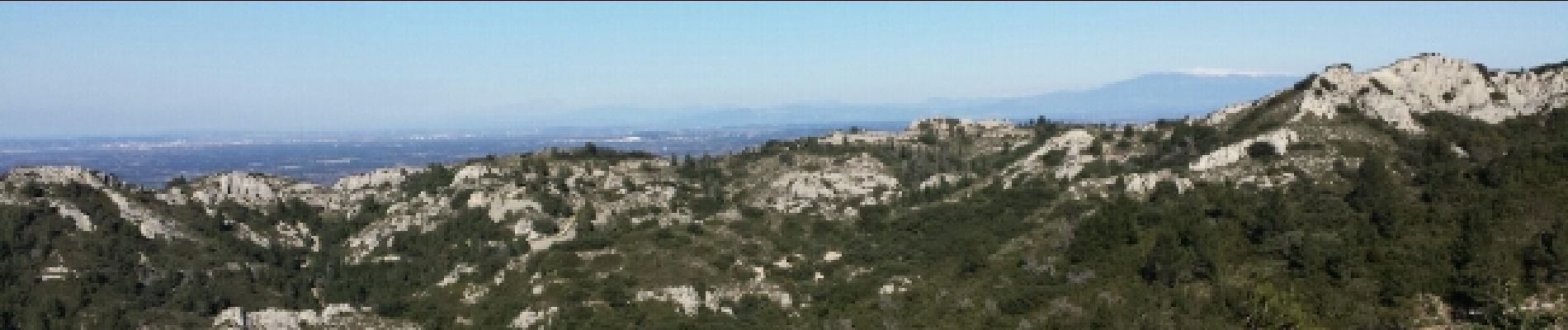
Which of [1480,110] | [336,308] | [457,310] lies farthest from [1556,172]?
[336,308]

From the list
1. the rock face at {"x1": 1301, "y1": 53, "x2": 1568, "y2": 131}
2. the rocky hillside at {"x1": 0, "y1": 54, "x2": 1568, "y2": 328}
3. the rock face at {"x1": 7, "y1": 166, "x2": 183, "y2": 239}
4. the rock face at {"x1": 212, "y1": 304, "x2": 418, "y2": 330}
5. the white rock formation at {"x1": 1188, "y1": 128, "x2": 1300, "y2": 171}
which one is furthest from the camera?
the rock face at {"x1": 7, "y1": 166, "x2": 183, "y2": 239}

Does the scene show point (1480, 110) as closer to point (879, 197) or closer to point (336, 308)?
point (879, 197)

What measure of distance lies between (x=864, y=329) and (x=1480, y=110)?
7704 cm

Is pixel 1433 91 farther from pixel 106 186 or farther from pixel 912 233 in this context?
pixel 106 186

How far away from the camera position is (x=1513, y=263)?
62.2m

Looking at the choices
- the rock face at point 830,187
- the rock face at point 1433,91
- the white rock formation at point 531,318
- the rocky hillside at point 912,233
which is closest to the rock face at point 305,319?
the rocky hillside at point 912,233

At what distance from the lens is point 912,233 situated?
103875 mm

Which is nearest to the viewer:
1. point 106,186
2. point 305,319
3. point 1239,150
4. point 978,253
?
point 978,253

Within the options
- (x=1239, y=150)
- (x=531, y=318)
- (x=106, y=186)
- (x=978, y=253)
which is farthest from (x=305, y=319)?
(x=1239, y=150)

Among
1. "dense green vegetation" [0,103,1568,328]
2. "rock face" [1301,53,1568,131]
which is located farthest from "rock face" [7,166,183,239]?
"rock face" [1301,53,1568,131]

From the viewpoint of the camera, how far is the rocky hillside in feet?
223

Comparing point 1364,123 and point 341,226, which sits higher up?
point 1364,123

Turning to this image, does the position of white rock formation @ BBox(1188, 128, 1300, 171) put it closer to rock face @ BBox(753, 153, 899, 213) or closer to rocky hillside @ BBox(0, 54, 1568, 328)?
rocky hillside @ BBox(0, 54, 1568, 328)

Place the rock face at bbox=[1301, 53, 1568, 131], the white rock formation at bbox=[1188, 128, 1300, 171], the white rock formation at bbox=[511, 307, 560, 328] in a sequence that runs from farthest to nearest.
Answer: the rock face at bbox=[1301, 53, 1568, 131] → the white rock formation at bbox=[1188, 128, 1300, 171] → the white rock formation at bbox=[511, 307, 560, 328]
